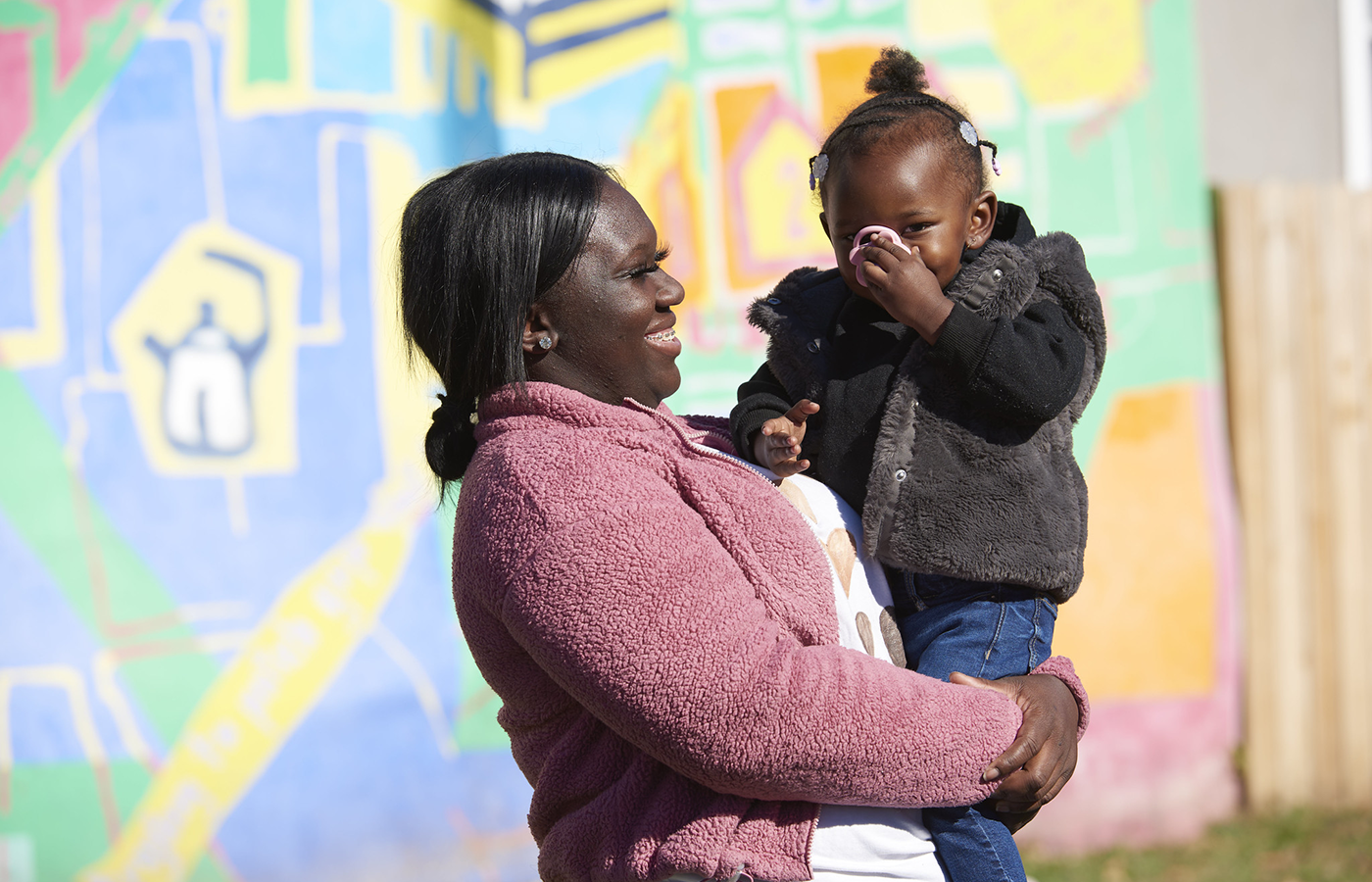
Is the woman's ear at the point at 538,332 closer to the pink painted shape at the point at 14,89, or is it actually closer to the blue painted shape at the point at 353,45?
the blue painted shape at the point at 353,45

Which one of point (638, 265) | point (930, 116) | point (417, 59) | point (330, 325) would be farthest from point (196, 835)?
point (930, 116)

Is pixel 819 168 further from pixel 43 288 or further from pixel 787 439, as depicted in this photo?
pixel 43 288

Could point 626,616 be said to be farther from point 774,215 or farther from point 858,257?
point 774,215

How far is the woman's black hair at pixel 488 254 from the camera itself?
1.80 metres

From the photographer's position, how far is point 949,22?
4.84 m

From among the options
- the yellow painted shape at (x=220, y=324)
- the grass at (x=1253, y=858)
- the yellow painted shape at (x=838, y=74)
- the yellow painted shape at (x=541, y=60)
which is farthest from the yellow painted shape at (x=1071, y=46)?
the grass at (x=1253, y=858)

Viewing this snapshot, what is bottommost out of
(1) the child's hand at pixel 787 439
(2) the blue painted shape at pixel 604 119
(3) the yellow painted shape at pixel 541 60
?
(1) the child's hand at pixel 787 439

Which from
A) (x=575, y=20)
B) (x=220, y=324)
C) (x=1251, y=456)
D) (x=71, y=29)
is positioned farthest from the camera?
(x=1251, y=456)

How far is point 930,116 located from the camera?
6.78 ft

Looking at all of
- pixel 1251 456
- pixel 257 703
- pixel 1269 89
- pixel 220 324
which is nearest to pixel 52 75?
pixel 220 324

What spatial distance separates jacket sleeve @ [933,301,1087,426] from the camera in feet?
6.07

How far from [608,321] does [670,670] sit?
60 centimetres

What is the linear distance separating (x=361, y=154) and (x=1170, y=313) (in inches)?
132

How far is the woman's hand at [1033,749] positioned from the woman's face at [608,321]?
0.67 meters
